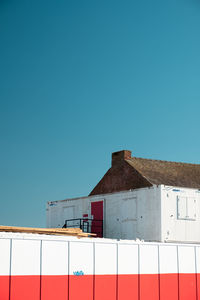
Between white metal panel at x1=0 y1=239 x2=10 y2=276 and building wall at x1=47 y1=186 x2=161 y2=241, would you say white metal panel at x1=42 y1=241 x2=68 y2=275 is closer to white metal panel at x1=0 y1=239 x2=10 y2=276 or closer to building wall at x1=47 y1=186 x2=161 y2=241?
white metal panel at x1=0 y1=239 x2=10 y2=276

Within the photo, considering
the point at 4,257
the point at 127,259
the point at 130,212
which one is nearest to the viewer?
the point at 4,257

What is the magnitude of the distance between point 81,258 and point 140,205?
8602mm

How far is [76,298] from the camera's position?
22375 millimetres

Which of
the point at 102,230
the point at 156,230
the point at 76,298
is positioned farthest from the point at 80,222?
the point at 76,298

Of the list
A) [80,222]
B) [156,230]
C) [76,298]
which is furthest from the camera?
[80,222]

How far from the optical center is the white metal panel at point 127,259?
2469cm

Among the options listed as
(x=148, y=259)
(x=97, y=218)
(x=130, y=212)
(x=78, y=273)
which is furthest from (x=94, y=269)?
(x=97, y=218)

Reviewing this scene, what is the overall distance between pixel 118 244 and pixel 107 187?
14.4 meters

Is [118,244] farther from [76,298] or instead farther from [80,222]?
[80,222]

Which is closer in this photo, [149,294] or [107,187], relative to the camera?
[149,294]

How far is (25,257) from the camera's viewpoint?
2089cm

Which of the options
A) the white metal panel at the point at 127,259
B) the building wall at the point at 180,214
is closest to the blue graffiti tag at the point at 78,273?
the white metal panel at the point at 127,259

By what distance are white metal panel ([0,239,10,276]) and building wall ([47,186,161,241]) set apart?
1163 cm

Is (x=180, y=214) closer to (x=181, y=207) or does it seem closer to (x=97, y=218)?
(x=181, y=207)
